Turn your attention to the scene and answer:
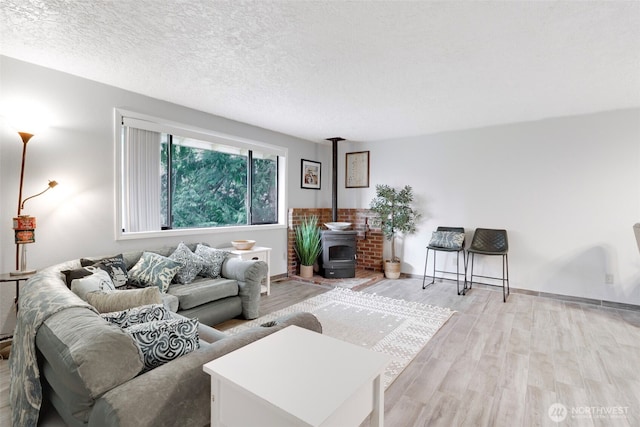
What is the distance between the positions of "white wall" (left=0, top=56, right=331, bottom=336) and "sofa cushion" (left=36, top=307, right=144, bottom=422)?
197 cm

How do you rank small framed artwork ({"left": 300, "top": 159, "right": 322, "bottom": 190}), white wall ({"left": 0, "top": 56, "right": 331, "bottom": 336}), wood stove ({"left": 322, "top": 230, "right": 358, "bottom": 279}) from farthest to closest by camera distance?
small framed artwork ({"left": 300, "top": 159, "right": 322, "bottom": 190}), wood stove ({"left": 322, "top": 230, "right": 358, "bottom": 279}), white wall ({"left": 0, "top": 56, "right": 331, "bottom": 336})

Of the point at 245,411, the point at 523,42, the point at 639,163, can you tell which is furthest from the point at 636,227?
the point at 245,411

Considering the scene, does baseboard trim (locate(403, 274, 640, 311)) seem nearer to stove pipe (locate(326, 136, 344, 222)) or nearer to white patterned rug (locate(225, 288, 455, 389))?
white patterned rug (locate(225, 288, 455, 389))

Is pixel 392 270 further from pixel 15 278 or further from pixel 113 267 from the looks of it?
pixel 15 278

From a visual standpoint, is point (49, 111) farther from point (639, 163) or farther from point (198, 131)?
point (639, 163)

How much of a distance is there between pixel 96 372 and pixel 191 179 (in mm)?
3423

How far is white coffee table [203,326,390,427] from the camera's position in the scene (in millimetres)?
914

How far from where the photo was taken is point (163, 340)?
126 cm

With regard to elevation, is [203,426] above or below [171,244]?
below

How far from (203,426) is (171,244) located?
2.78 metres

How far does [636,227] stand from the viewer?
3.16 m

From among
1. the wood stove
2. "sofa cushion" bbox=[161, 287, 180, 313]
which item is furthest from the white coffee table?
the wood stove

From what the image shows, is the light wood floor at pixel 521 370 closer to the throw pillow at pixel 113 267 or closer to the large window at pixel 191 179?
the throw pillow at pixel 113 267

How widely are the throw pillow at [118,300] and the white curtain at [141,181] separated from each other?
171 centimetres
